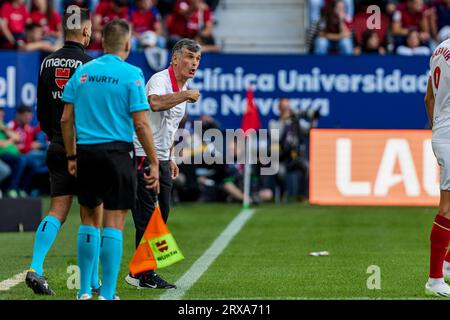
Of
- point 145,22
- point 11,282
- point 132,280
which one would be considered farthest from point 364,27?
point 11,282

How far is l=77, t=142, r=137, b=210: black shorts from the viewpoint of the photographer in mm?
8055

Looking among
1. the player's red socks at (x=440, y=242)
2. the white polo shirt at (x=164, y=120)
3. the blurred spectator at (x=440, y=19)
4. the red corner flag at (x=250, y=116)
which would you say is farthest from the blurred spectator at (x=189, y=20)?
the player's red socks at (x=440, y=242)

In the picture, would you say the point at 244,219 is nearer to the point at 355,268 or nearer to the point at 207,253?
the point at 207,253

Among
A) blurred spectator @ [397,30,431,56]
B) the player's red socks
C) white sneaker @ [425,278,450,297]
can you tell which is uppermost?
blurred spectator @ [397,30,431,56]

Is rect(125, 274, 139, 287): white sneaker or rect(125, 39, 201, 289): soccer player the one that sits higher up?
rect(125, 39, 201, 289): soccer player

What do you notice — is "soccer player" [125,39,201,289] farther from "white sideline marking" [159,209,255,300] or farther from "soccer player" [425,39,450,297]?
"soccer player" [425,39,450,297]

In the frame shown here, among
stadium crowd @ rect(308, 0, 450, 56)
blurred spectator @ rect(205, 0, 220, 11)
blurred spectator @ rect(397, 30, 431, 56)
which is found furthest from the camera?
blurred spectator @ rect(205, 0, 220, 11)

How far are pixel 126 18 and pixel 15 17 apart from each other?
211 cm

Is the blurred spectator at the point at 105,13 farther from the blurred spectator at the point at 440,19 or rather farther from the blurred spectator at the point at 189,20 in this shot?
the blurred spectator at the point at 440,19

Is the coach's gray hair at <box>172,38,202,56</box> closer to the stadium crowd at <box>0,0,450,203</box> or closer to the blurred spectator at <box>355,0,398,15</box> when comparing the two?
the stadium crowd at <box>0,0,450,203</box>

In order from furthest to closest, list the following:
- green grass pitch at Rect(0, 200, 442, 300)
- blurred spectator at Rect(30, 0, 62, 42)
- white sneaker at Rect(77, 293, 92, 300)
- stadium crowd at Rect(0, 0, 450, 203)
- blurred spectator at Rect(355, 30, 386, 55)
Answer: blurred spectator at Rect(30, 0, 62, 42) → blurred spectator at Rect(355, 30, 386, 55) → stadium crowd at Rect(0, 0, 450, 203) → green grass pitch at Rect(0, 200, 442, 300) → white sneaker at Rect(77, 293, 92, 300)

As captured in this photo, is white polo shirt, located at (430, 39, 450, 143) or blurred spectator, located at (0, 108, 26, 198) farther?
blurred spectator, located at (0, 108, 26, 198)

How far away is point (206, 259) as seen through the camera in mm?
12156

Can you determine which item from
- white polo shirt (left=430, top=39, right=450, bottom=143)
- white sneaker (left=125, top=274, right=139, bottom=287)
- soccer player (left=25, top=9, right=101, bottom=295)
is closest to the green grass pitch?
white sneaker (left=125, top=274, right=139, bottom=287)
